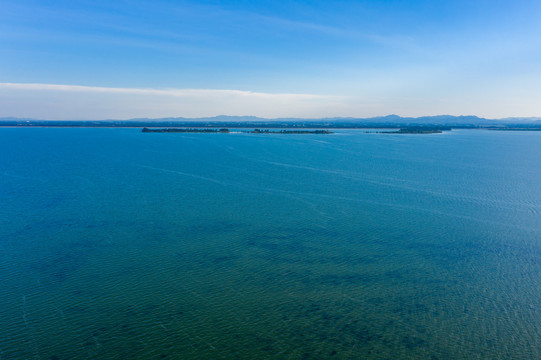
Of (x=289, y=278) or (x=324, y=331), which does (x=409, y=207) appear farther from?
(x=324, y=331)

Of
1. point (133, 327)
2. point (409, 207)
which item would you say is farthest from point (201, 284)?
point (409, 207)

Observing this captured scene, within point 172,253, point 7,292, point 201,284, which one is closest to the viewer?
point 7,292

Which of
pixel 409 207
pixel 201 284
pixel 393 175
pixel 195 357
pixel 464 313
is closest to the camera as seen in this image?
pixel 195 357

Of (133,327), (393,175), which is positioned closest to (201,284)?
(133,327)

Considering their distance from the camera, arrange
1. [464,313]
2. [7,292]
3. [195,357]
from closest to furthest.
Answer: [195,357] → [464,313] → [7,292]

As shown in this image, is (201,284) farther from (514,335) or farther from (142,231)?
(514,335)

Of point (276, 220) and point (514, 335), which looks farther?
point (276, 220)
